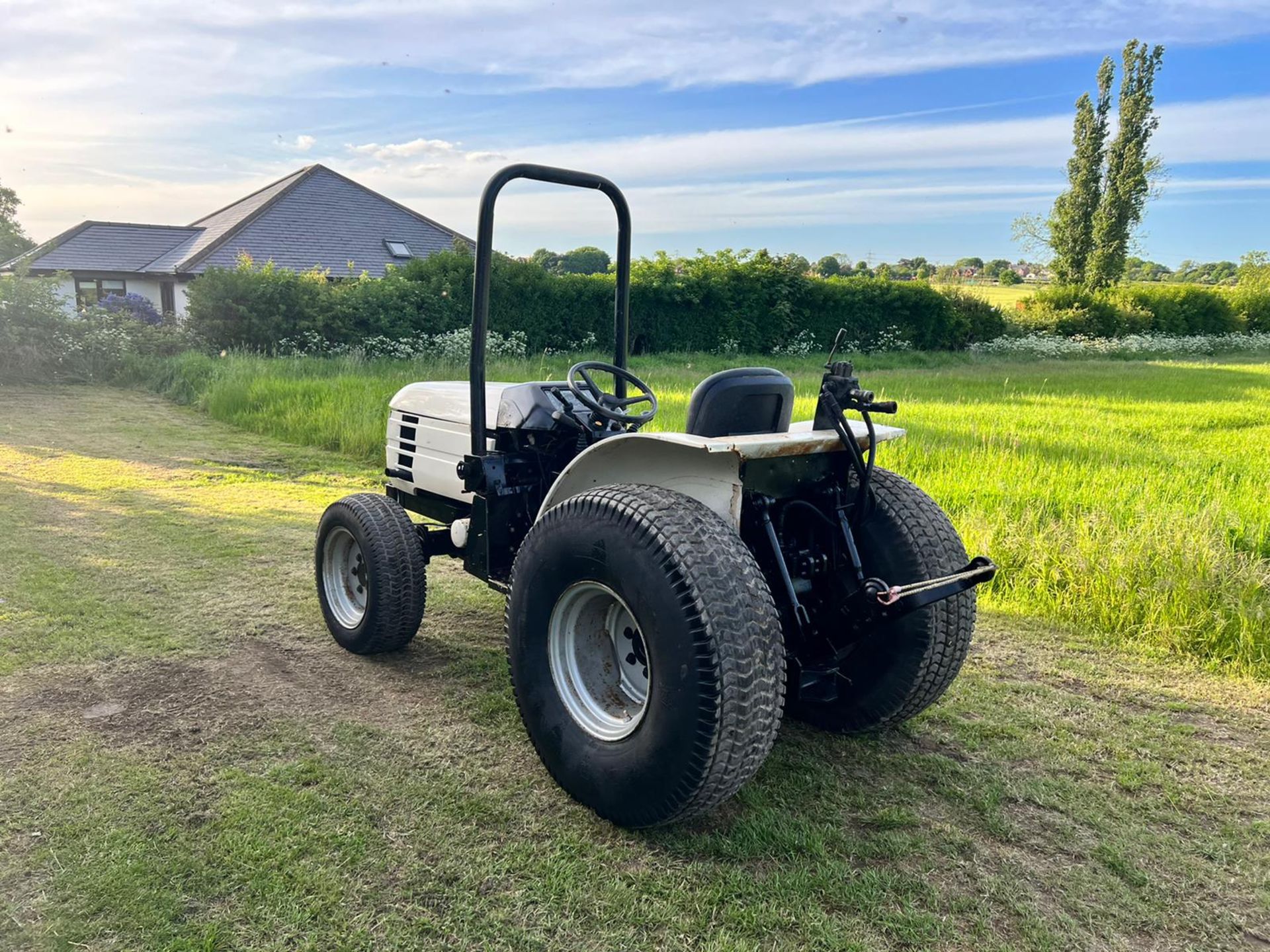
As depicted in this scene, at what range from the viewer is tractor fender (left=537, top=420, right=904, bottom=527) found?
2.47 meters

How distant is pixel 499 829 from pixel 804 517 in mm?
1344

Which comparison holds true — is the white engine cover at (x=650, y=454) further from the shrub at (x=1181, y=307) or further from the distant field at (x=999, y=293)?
the shrub at (x=1181, y=307)

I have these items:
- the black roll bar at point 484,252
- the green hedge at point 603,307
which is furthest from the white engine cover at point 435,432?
the green hedge at point 603,307

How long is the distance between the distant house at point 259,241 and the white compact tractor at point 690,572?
22486 millimetres

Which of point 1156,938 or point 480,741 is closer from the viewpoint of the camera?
point 1156,938

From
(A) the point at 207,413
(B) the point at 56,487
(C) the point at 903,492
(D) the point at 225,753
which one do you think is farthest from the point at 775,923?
(A) the point at 207,413

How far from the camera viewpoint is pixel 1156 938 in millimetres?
2123

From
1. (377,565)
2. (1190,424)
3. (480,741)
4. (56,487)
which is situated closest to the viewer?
(480,741)

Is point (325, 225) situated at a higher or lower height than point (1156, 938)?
higher

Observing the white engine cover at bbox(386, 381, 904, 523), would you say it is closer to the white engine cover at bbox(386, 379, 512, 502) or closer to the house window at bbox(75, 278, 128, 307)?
the white engine cover at bbox(386, 379, 512, 502)

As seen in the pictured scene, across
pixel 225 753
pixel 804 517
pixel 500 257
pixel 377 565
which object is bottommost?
pixel 225 753

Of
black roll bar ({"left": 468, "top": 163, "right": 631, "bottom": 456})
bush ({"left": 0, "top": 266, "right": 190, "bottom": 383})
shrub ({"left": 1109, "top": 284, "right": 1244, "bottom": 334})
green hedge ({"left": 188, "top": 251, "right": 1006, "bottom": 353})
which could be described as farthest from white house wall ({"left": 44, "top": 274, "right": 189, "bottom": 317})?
shrub ({"left": 1109, "top": 284, "right": 1244, "bottom": 334})

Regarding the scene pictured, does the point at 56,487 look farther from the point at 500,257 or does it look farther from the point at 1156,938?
the point at 500,257

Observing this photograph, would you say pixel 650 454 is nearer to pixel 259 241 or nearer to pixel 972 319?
pixel 972 319
